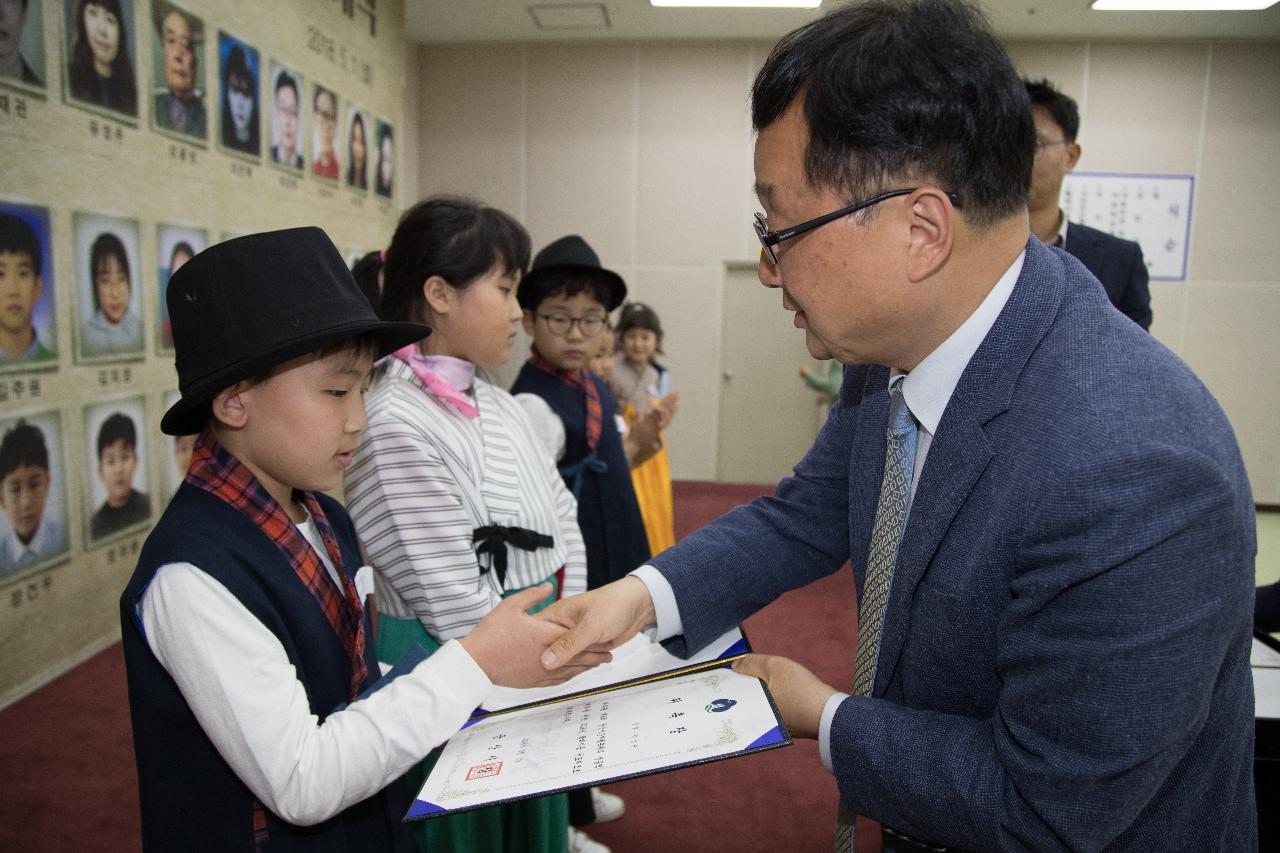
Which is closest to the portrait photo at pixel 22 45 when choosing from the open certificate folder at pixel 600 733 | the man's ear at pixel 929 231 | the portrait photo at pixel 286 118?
the portrait photo at pixel 286 118

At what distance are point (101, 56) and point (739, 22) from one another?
16.2ft

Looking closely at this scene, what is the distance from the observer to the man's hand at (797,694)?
1.08 meters

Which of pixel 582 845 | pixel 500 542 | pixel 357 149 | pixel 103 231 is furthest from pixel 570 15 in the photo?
pixel 582 845

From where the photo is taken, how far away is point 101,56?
3.02m

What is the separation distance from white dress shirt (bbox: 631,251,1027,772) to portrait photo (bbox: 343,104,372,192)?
Result: 4.44 meters

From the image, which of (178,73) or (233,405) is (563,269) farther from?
(178,73)

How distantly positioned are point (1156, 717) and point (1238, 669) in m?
0.29

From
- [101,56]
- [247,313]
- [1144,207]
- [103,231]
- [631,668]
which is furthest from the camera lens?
[1144,207]

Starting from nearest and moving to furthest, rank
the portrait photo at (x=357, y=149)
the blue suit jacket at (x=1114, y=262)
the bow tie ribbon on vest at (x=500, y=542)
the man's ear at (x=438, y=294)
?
the bow tie ribbon on vest at (x=500, y=542), the man's ear at (x=438, y=294), the blue suit jacket at (x=1114, y=262), the portrait photo at (x=357, y=149)

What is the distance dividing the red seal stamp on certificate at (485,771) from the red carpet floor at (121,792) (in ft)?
5.87

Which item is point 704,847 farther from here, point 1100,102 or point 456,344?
point 1100,102

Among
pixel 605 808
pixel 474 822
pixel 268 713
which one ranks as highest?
pixel 268 713

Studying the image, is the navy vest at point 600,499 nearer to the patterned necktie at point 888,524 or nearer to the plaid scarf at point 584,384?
the plaid scarf at point 584,384

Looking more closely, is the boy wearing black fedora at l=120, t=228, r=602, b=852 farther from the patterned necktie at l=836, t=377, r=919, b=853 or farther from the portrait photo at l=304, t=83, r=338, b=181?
the portrait photo at l=304, t=83, r=338, b=181
